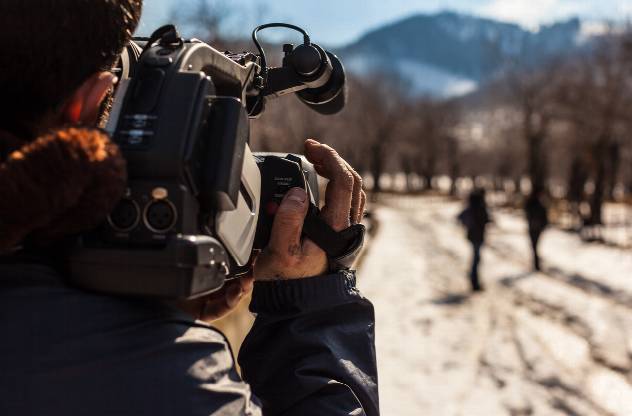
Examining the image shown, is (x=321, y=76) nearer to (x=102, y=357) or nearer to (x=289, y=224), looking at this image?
(x=289, y=224)

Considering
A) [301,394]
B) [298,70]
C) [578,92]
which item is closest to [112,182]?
[301,394]

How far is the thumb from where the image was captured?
3.78 feet

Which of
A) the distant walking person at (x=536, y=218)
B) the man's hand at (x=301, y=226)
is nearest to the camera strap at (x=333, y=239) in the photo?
the man's hand at (x=301, y=226)

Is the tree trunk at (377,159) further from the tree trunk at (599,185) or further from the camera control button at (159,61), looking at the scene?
the camera control button at (159,61)

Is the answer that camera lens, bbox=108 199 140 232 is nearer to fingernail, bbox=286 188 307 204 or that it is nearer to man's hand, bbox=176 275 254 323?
fingernail, bbox=286 188 307 204

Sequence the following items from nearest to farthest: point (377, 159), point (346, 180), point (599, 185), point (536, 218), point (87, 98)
A: point (87, 98) < point (346, 180) < point (536, 218) < point (599, 185) < point (377, 159)

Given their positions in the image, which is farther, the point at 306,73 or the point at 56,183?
the point at 306,73

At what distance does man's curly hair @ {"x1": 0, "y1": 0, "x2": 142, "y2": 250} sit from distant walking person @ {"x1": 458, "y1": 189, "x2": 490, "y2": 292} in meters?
11.2

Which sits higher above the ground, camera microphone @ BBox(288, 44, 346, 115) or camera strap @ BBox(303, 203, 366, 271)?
Answer: camera microphone @ BBox(288, 44, 346, 115)

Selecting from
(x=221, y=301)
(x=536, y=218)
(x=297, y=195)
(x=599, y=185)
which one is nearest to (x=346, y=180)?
(x=297, y=195)

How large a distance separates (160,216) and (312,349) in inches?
16.8

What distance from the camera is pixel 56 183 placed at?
750 mm

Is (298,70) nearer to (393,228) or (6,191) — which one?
(6,191)

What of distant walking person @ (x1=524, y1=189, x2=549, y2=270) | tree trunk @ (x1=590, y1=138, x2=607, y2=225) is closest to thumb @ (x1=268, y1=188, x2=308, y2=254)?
distant walking person @ (x1=524, y1=189, x2=549, y2=270)
